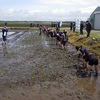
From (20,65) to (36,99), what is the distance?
6372 mm

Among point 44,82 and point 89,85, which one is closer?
point 89,85

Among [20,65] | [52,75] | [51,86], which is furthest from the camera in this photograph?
[20,65]

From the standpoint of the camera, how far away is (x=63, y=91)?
10602mm

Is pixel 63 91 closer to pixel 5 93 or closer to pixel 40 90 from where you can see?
pixel 40 90

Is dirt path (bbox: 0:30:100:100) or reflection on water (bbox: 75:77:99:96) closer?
dirt path (bbox: 0:30:100:100)

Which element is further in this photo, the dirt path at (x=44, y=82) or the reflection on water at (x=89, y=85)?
the reflection on water at (x=89, y=85)

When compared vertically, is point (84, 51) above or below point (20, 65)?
above

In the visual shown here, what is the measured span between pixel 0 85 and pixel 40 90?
1825mm

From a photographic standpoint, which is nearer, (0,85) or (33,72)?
(0,85)

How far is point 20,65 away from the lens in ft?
51.7

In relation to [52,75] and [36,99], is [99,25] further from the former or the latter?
[36,99]

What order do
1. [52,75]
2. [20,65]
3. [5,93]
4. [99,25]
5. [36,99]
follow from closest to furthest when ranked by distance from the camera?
[36,99], [5,93], [52,75], [20,65], [99,25]

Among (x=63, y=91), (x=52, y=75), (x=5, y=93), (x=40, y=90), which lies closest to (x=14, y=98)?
(x=5, y=93)

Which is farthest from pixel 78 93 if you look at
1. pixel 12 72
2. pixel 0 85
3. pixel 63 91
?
pixel 12 72
